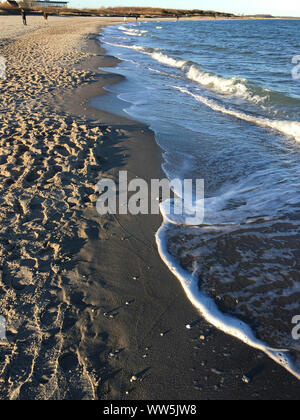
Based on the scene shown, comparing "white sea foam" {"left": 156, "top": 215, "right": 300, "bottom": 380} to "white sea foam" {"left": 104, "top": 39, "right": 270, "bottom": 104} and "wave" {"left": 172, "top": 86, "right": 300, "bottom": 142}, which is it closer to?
"wave" {"left": 172, "top": 86, "right": 300, "bottom": 142}

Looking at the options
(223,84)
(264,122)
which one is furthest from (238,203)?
(223,84)

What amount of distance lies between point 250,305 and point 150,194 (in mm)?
2121

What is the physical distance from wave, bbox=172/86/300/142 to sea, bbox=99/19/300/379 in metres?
0.03

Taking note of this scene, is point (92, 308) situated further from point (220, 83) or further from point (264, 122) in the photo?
point (220, 83)

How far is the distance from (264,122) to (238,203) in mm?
4787

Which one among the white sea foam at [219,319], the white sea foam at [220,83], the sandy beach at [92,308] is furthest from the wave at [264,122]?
the white sea foam at [219,319]

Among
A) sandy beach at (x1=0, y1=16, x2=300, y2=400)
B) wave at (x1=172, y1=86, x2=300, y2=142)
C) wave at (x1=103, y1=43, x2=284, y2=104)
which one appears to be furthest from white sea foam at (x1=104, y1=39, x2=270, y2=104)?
sandy beach at (x1=0, y1=16, x2=300, y2=400)

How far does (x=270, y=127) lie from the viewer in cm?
759

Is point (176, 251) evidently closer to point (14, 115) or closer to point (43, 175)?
point (43, 175)

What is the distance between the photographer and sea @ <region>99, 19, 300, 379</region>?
259 centimetres

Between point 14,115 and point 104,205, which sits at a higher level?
point 14,115

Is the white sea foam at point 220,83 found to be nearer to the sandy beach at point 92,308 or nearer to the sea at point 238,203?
the sea at point 238,203
